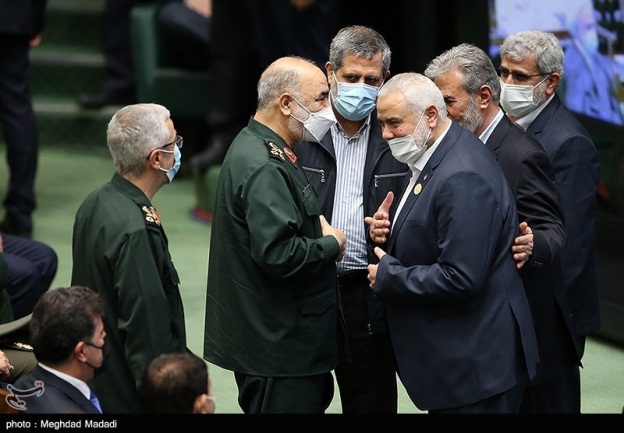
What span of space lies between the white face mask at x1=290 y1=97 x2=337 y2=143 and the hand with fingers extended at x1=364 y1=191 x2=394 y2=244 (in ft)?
0.98

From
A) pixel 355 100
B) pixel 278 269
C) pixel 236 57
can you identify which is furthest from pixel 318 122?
pixel 236 57

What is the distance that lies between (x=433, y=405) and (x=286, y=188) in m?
0.78

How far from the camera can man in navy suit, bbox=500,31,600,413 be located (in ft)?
14.4

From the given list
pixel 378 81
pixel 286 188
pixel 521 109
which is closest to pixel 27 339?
pixel 286 188

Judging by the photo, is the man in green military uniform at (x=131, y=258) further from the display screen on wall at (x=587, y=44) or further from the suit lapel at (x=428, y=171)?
the display screen on wall at (x=587, y=44)

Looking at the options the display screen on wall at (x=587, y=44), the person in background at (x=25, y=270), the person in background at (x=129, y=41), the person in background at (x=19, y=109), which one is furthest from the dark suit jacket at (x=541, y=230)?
the person in background at (x=129, y=41)

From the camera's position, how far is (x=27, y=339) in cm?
452

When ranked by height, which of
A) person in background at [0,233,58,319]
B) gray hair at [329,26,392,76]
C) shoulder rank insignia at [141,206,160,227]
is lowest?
person in background at [0,233,58,319]

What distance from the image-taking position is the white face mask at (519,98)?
4.43 metres

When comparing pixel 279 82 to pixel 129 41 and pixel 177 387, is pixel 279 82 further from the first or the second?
pixel 129 41

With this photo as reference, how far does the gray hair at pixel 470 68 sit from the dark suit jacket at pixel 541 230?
0.48 feet

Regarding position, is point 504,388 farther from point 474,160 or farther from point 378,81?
point 378,81

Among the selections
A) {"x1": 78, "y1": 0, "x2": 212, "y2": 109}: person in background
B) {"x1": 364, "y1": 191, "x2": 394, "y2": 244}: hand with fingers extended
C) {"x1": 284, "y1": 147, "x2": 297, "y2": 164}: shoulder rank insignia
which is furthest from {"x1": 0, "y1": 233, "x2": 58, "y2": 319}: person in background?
{"x1": 78, "y1": 0, "x2": 212, "y2": 109}: person in background

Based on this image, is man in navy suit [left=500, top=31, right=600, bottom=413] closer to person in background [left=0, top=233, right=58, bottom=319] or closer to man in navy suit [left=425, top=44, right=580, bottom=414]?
man in navy suit [left=425, top=44, right=580, bottom=414]
